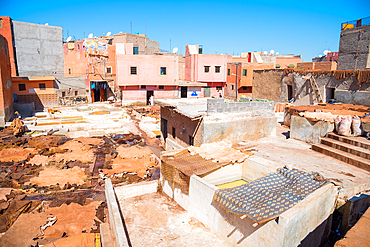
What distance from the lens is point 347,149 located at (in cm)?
1013

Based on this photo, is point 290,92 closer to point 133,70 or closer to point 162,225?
point 133,70

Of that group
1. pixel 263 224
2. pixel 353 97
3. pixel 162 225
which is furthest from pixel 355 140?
pixel 353 97

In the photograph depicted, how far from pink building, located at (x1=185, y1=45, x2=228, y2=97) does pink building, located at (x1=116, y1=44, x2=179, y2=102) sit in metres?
2.98

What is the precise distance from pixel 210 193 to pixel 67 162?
1000 centimetres

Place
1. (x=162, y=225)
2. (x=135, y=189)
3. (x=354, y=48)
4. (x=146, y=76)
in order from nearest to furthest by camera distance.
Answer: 1. (x=162, y=225)
2. (x=135, y=189)
3. (x=354, y=48)
4. (x=146, y=76)

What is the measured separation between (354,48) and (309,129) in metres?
14.0

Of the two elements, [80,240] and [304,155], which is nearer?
[80,240]

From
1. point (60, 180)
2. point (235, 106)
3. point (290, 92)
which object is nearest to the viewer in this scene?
point (60, 180)

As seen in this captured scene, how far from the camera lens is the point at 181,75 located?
3866 centimetres

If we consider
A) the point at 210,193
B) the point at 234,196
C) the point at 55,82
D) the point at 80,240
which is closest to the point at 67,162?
the point at 80,240

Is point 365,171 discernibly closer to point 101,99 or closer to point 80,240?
point 80,240

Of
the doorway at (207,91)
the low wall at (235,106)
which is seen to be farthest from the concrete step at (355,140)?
the doorway at (207,91)

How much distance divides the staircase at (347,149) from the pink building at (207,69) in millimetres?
24031

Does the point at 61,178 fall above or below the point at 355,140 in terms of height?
below
